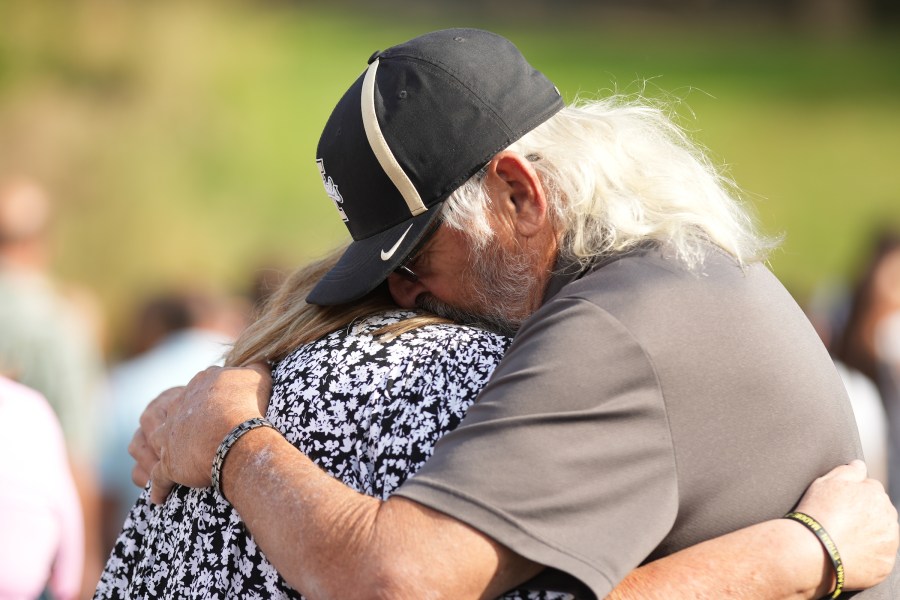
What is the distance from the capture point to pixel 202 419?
1747mm

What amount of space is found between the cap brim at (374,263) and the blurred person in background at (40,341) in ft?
10.1

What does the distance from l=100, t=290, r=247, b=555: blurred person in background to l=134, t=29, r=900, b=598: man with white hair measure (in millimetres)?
3033

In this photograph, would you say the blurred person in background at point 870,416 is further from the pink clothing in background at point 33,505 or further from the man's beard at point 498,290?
the pink clothing in background at point 33,505

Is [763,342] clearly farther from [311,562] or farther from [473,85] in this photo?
[311,562]

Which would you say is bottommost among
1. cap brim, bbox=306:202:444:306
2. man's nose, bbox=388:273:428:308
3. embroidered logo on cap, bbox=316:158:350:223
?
man's nose, bbox=388:273:428:308

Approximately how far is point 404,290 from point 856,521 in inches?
35.6

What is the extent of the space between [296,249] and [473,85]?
23.6ft

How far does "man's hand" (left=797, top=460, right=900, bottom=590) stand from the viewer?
1656 mm

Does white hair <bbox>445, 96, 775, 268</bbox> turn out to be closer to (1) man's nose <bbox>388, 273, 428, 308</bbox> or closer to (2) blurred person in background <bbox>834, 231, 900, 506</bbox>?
(1) man's nose <bbox>388, 273, 428, 308</bbox>

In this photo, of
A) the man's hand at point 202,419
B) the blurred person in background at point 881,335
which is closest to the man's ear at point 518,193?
the man's hand at point 202,419

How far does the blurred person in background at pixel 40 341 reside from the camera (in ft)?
15.8

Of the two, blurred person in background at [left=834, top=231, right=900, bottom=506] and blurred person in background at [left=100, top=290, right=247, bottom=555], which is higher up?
blurred person in background at [left=834, top=231, right=900, bottom=506]

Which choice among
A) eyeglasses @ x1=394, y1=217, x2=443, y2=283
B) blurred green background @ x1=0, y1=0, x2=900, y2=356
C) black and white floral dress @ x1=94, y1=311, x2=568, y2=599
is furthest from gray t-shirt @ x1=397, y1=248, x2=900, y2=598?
blurred green background @ x1=0, y1=0, x2=900, y2=356

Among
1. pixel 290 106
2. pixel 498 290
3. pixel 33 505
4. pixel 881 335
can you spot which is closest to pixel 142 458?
pixel 33 505
